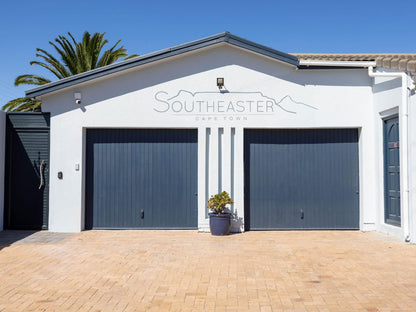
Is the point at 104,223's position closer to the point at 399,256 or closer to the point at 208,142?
the point at 208,142

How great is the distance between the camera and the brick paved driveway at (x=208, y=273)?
486 centimetres

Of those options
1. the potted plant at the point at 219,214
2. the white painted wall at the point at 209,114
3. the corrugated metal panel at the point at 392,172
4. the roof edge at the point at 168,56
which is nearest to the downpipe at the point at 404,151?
the corrugated metal panel at the point at 392,172

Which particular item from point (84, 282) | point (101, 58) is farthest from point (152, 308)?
point (101, 58)

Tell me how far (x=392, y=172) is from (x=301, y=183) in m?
2.07

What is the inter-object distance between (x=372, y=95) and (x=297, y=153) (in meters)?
2.28

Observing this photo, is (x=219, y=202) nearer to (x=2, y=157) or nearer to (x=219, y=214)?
(x=219, y=214)

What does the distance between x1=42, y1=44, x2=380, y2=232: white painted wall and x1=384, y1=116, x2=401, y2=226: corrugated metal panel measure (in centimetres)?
35

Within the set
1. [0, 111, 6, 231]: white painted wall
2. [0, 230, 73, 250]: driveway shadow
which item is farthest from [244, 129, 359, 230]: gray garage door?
[0, 111, 6, 231]: white painted wall

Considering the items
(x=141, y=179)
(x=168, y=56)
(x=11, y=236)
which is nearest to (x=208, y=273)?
(x=141, y=179)

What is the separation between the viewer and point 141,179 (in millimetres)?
10062

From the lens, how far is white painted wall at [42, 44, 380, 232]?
9.84 metres

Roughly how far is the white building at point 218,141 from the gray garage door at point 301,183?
0.08 feet

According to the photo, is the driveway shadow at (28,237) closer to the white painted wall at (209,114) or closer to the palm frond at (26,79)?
the white painted wall at (209,114)

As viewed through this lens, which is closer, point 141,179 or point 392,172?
point 392,172
